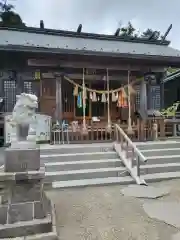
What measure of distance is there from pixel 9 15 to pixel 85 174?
23.4m

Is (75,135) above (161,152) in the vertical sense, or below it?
above

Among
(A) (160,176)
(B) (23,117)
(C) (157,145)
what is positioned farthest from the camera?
(C) (157,145)

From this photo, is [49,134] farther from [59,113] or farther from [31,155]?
[31,155]

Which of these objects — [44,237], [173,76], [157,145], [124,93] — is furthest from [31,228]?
[173,76]

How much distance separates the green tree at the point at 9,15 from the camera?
23016 millimetres

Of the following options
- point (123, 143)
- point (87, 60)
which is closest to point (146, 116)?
point (123, 143)

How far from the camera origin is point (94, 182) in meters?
5.46

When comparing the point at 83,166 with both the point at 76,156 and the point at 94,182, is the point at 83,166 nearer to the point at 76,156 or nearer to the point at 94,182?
the point at 76,156

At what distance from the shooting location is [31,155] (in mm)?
3268

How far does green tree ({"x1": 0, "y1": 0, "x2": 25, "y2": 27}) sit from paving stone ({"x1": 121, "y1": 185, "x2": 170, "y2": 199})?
22302mm

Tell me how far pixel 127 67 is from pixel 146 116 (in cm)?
213

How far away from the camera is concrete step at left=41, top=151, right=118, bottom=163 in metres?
6.21

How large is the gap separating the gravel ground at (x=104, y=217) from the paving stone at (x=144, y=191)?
0.48 feet

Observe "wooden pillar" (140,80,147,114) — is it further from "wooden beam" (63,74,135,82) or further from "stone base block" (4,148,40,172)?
"stone base block" (4,148,40,172)
